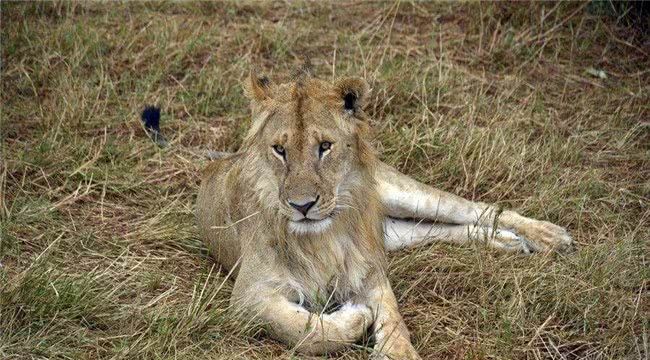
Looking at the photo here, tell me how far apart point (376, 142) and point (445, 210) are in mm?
752

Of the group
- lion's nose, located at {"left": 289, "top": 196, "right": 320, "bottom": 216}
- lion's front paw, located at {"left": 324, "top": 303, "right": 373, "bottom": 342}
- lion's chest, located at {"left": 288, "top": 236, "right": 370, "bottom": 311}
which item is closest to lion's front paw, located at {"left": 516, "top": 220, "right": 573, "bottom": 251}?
lion's chest, located at {"left": 288, "top": 236, "right": 370, "bottom": 311}

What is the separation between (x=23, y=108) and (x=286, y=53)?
1.59m

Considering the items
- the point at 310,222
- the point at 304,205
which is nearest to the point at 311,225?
the point at 310,222

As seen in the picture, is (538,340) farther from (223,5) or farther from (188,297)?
(223,5)

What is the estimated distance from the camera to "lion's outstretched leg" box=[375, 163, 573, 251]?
4543mm

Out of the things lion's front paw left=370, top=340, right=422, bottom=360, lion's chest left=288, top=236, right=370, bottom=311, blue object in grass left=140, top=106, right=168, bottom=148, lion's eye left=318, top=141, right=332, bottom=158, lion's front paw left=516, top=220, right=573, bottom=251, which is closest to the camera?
lion's front paw left=370, top=340, right=422, bottom=360

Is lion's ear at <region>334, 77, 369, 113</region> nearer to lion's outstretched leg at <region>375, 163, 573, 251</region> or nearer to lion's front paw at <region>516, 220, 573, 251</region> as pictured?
lion's outstretched leg at <region>375, 163, 573, 251</region>

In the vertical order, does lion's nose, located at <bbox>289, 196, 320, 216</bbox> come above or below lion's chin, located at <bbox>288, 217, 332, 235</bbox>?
above

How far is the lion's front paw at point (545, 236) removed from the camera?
14.7 feet

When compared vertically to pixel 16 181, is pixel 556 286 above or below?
above

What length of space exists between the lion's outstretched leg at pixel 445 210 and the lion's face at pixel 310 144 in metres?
0.78

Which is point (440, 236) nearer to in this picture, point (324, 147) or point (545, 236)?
point (545, 236)

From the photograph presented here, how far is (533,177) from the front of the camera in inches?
202

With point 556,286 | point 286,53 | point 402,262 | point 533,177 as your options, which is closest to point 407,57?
point 286,53
